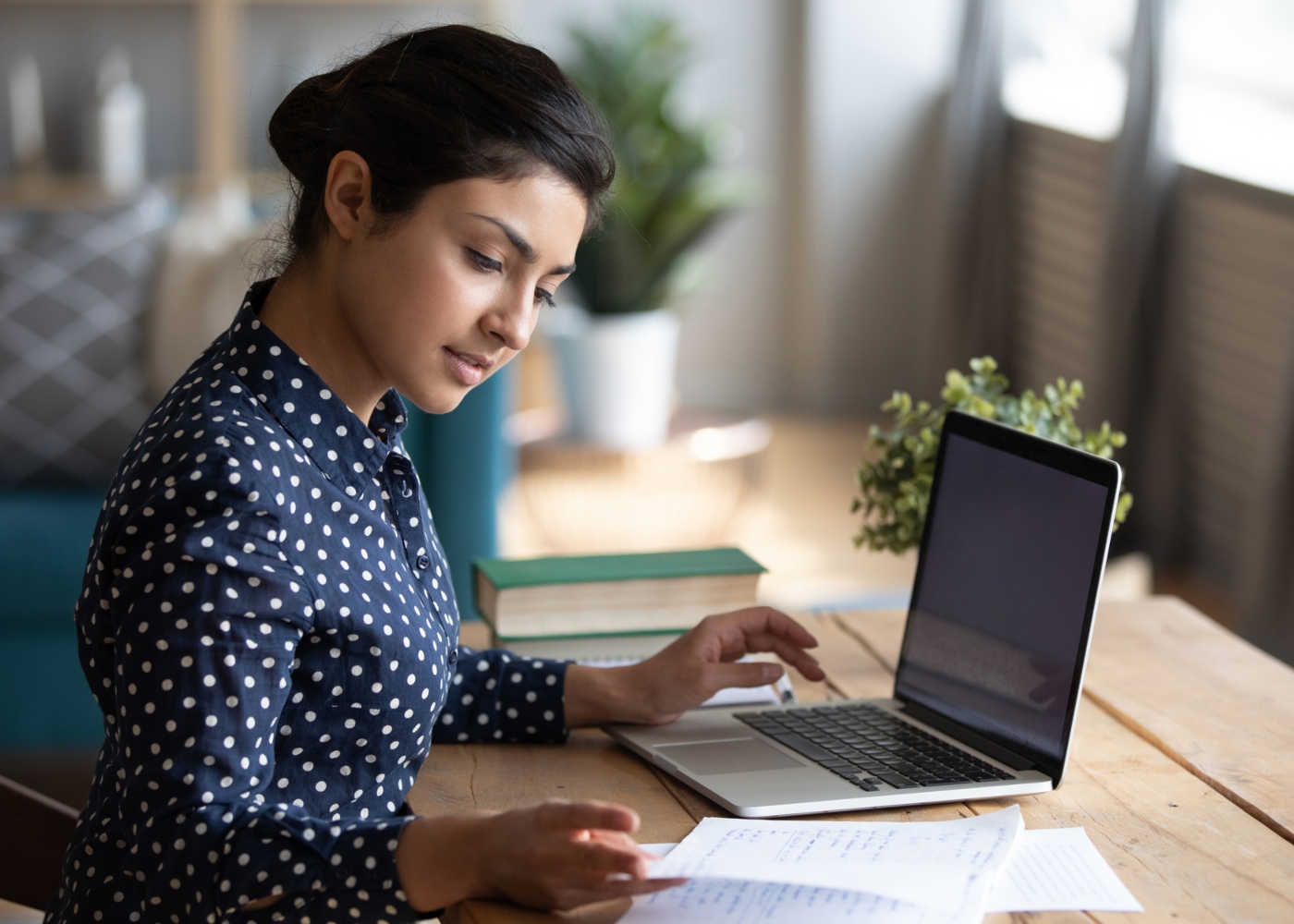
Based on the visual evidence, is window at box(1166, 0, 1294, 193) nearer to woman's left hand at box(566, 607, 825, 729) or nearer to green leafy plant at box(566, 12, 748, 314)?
green leafy plant at box(566, 12, 748, 314)

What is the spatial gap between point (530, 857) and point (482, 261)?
1.38 ft

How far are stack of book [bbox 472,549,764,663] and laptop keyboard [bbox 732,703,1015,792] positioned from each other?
184 millimetres

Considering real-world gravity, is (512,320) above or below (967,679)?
above

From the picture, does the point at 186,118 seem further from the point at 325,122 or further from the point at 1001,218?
the point at 325,122

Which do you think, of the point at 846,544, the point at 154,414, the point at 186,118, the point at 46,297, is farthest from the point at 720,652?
the point at 186,118

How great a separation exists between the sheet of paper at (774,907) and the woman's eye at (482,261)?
1.44 ft

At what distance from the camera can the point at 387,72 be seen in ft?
3.55

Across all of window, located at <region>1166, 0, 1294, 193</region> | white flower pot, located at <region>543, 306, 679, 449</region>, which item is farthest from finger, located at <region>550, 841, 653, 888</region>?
white flower pot, located at <region>543, 306, 679, 449</region>

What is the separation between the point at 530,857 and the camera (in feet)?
2.77

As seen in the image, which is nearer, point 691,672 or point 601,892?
point 601,892

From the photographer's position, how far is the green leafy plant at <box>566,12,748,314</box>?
4109 millimetres

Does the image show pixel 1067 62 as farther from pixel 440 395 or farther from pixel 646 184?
pixel 440 395

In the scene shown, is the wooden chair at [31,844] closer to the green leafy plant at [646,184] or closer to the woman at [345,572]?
the woman at [345,572]

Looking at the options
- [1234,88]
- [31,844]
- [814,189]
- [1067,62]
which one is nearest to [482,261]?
[31,844]
